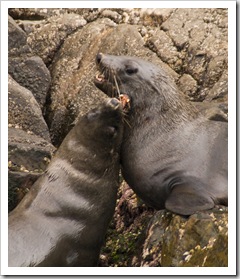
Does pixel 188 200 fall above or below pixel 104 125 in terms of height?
below

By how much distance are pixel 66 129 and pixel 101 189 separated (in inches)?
138

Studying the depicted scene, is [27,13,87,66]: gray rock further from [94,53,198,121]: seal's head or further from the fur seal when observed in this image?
the fur seal

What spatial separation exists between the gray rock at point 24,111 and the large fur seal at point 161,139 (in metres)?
1.90

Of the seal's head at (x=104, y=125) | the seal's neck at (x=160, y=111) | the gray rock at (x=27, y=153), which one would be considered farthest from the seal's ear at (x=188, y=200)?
the gray rock at (x=27, y=153)

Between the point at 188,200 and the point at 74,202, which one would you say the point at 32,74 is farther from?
the point at 188,200

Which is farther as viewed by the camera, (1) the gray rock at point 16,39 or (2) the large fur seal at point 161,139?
(1) the gray rock at point 16,39

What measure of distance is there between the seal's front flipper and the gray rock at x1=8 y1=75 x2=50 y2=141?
10.7 feet

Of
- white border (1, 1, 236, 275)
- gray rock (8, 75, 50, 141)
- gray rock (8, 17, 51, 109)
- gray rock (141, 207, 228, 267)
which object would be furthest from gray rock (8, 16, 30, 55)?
gray rock (141, 207, 228, 267)

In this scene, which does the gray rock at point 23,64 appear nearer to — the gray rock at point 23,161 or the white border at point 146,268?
the white border at point 146,268

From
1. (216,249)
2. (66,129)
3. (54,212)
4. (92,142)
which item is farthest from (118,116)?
(66,129)

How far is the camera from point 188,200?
8.66 meters

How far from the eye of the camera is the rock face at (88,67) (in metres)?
10.3

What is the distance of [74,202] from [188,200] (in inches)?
50.1

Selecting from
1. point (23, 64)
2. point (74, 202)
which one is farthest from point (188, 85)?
point (74, 202)
